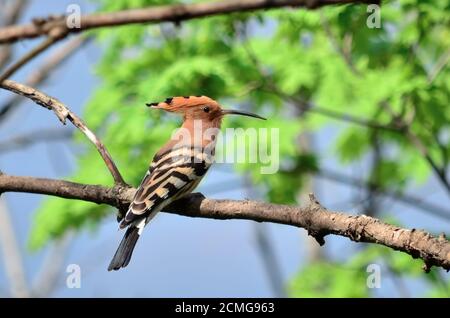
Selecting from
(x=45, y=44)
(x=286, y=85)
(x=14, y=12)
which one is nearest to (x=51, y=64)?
(x=14, y=12)

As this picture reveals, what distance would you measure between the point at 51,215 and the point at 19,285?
109 inches

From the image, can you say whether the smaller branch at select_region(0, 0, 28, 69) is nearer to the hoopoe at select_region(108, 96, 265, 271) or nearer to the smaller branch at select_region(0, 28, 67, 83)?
the hoopoe at select_region(108, 96, 265, 271)

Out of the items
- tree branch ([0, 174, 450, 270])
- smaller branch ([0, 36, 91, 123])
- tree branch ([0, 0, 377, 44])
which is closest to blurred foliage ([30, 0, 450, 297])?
smaller branch ([0, 36, 91, 123])

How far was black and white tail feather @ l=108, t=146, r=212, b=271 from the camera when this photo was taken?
440 centimetres

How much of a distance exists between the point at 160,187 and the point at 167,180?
0.36 feet

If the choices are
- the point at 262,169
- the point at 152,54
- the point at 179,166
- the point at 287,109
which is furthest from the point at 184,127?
the point at 287,109

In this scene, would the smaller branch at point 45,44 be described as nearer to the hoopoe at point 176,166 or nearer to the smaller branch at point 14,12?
the hoopoe at point 176,166

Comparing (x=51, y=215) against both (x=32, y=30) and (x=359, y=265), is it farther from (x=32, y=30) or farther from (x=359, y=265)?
(x=32, y=30)

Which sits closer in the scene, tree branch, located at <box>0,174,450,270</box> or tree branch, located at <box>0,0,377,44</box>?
tree branch, located at <box>0,0,377,44</box>

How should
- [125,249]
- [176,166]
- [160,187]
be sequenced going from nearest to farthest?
[125,249], [160,187], [176,166]

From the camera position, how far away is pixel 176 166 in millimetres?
4980

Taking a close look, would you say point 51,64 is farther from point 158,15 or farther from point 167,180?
point 158,15

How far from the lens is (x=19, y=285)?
1010cm

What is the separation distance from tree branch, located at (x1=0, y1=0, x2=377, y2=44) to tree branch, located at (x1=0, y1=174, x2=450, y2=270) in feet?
5.14
